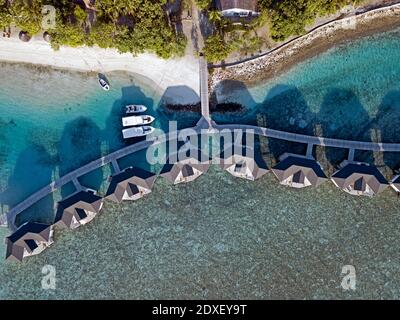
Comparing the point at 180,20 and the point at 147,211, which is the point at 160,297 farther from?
the point at 180,20

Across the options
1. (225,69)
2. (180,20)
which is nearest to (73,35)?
(180,20)

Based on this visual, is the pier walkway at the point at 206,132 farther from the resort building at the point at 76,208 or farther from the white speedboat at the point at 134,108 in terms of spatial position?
the white speedboat at the point at 134,108

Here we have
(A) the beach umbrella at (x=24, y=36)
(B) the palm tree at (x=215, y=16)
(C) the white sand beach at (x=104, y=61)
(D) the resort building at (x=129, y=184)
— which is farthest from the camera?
(C) the white sand beach at (x=104, y=61)

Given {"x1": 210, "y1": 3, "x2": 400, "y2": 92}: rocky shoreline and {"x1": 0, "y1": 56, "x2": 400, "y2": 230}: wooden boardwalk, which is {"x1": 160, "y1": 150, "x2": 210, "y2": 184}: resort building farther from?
{"x1": 210, "y1": 3, "x2": 400, "y2": 92}: rocky shoreline

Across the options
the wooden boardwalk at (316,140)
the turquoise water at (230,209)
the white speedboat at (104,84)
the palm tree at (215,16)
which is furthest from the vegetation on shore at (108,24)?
the wooden boardwalk at (316,140)

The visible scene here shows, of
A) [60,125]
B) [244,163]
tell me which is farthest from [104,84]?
[244,163]

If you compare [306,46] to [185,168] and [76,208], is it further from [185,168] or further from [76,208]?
[76,208]

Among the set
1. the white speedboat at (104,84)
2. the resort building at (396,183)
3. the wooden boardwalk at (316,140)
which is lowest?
the resort building at (396,183)
